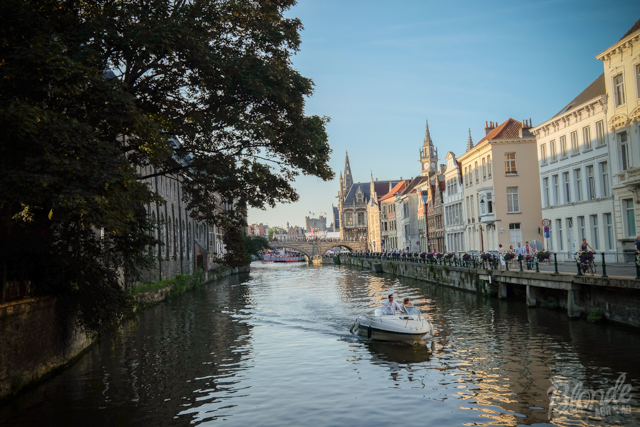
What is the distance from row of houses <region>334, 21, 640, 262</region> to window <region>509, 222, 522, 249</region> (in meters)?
0.09

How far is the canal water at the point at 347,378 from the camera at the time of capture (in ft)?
44.7

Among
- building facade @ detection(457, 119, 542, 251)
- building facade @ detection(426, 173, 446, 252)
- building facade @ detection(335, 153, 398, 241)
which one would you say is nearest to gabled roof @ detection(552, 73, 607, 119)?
building facade @ detection(457, 119, 542, 251)

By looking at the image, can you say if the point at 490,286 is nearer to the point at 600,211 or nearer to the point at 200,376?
the point at 600,211

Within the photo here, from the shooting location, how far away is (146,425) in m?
13.3

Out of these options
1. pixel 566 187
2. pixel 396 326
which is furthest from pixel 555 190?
pixel 396 326

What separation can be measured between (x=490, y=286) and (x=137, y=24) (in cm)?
2872

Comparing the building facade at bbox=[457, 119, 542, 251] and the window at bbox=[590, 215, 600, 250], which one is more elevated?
the building facade at bbox=[457, 119, 542, 251]

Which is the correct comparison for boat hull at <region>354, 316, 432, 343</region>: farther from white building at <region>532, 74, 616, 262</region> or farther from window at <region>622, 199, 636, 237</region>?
white building at <region>532, 74, 616, 262</region>

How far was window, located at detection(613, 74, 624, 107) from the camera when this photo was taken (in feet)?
113

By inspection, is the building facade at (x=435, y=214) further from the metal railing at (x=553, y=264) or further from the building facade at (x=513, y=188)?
the building facade at (x=513, y=188)

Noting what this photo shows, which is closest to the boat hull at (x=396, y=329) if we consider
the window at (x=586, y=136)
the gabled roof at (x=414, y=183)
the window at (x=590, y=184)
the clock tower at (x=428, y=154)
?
the window at (x=590, y=184)

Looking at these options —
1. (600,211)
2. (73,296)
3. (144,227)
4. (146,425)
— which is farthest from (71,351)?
(600,211)

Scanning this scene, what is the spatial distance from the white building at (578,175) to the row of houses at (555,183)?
0.23 feet

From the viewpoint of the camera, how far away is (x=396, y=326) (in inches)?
908
